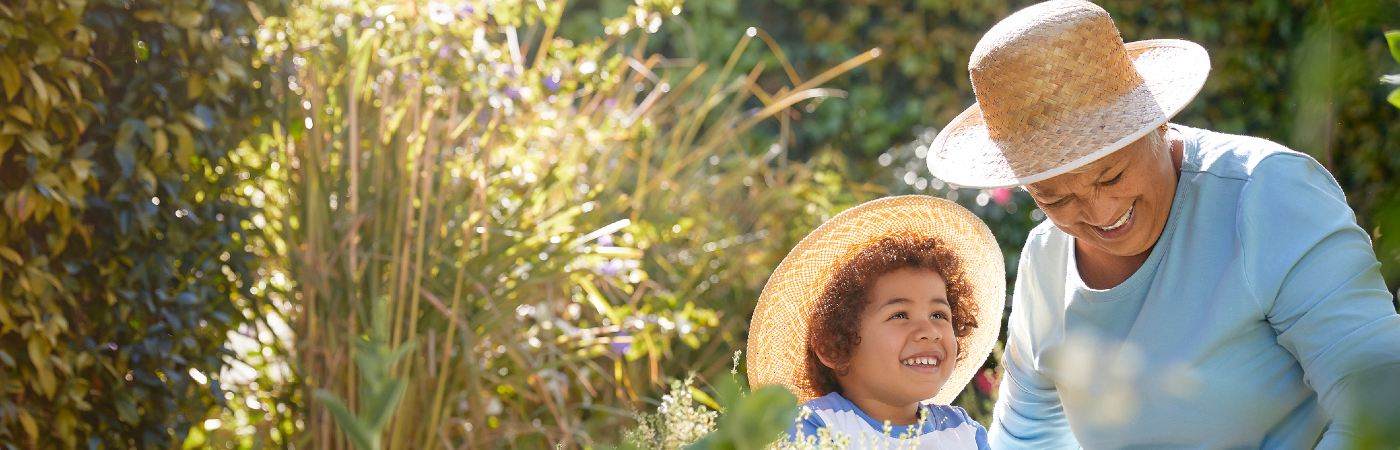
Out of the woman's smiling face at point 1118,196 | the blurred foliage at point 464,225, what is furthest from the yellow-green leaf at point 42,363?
the woman's smiling face at point 1118,196

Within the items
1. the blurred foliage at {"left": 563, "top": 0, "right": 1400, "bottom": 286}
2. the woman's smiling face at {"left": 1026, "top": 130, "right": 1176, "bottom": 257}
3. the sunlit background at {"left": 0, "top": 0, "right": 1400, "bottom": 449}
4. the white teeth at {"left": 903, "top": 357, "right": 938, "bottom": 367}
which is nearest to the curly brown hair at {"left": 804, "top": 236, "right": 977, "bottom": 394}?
the white teeth at {"left": 903, "top": 357, "right": 938, "bottom": 367}

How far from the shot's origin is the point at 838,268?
251 cm

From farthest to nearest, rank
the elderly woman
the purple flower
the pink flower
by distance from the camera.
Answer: the pink flower, the purple flower, the elderly woman

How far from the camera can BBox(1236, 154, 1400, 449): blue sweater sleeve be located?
1556 millimetres

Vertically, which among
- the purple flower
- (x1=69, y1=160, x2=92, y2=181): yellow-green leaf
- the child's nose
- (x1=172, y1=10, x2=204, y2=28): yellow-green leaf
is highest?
(x1=172, y1=10, x2=204, y2=28): yellow-green leaf

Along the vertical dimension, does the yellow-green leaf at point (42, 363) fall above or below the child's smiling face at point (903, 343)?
above

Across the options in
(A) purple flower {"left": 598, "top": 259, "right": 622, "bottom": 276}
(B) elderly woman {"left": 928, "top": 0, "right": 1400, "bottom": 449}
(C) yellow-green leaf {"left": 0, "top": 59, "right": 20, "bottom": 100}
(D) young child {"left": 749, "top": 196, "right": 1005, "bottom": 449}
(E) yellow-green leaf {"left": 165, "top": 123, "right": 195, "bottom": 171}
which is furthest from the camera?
(A) purple flower {"left": 598, "top": 259, "right": 622, "bottom": 276}

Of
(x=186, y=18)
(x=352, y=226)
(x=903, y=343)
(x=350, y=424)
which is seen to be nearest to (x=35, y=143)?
(x=186, y=18)

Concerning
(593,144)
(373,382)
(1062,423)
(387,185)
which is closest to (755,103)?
(593,144)

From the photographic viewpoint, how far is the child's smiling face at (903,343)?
7.59 ft

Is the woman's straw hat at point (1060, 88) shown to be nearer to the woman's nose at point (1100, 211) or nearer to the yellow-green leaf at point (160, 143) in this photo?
the woman's nose at point (1100, 211)

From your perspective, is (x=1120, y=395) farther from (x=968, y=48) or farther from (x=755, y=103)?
(x=755, y=103)

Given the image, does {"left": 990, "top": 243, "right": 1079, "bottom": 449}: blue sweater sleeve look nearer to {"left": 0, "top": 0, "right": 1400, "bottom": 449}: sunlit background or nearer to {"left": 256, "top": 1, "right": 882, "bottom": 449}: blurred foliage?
{"left": 0, "top": 0, "right": 1400, "bottom": 449}: sunlit background

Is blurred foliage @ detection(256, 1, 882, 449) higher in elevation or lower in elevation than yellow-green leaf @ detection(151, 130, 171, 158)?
lower
